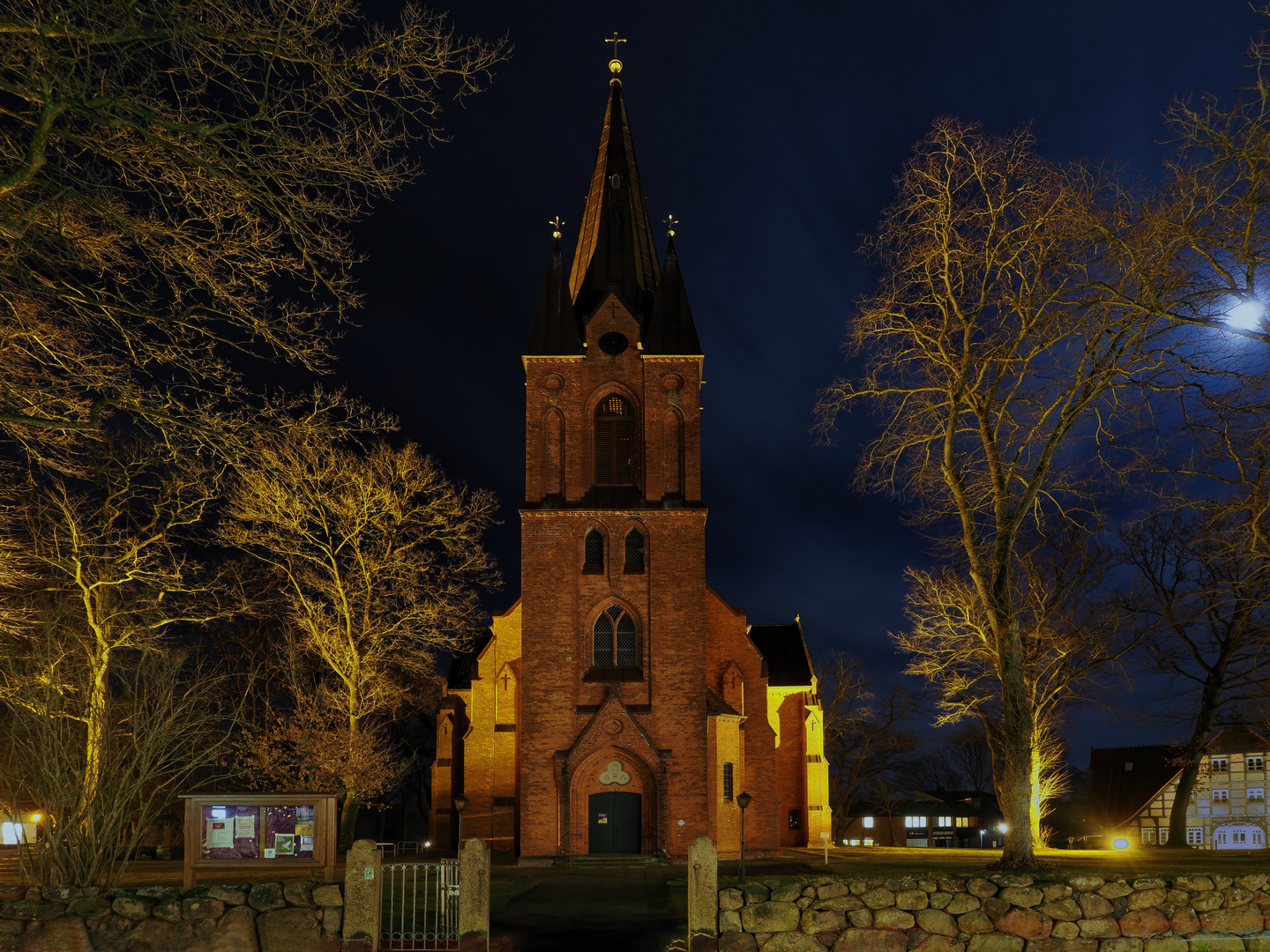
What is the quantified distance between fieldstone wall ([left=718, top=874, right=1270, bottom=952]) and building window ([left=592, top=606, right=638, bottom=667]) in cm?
1906

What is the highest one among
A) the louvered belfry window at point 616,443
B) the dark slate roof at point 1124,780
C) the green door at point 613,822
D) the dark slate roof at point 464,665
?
the louvered belfry window at point 616,443

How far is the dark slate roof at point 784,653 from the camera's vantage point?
42.8 metres

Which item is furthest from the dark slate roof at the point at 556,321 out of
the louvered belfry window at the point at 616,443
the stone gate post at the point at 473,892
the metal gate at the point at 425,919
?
the stone gate post at the point at 473,892

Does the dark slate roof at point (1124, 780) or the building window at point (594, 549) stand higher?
the building window at point (594, 549)

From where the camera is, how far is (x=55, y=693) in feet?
47.2

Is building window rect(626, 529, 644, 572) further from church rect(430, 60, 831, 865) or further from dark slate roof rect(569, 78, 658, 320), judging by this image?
dark slate roof rect(569, 78, 658, 320)

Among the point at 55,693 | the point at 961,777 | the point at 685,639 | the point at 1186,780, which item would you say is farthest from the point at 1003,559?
the point at 961,777

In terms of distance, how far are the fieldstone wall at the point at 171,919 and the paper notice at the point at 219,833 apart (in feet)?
24.5

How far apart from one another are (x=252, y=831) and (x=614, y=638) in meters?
14.8

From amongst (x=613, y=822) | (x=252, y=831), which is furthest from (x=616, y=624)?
(x=252, y=831)

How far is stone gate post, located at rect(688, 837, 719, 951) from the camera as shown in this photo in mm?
12438

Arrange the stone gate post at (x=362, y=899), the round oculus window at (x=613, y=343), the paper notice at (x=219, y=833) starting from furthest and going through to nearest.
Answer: the round oculus window at (x=613, y=343)
the paper notice at (x=219, y=833)
the stone gate post at (x=362, y=899)

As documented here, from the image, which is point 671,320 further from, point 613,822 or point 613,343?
point 613,822

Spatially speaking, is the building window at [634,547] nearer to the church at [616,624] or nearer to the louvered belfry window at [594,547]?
the church at [616,624]
